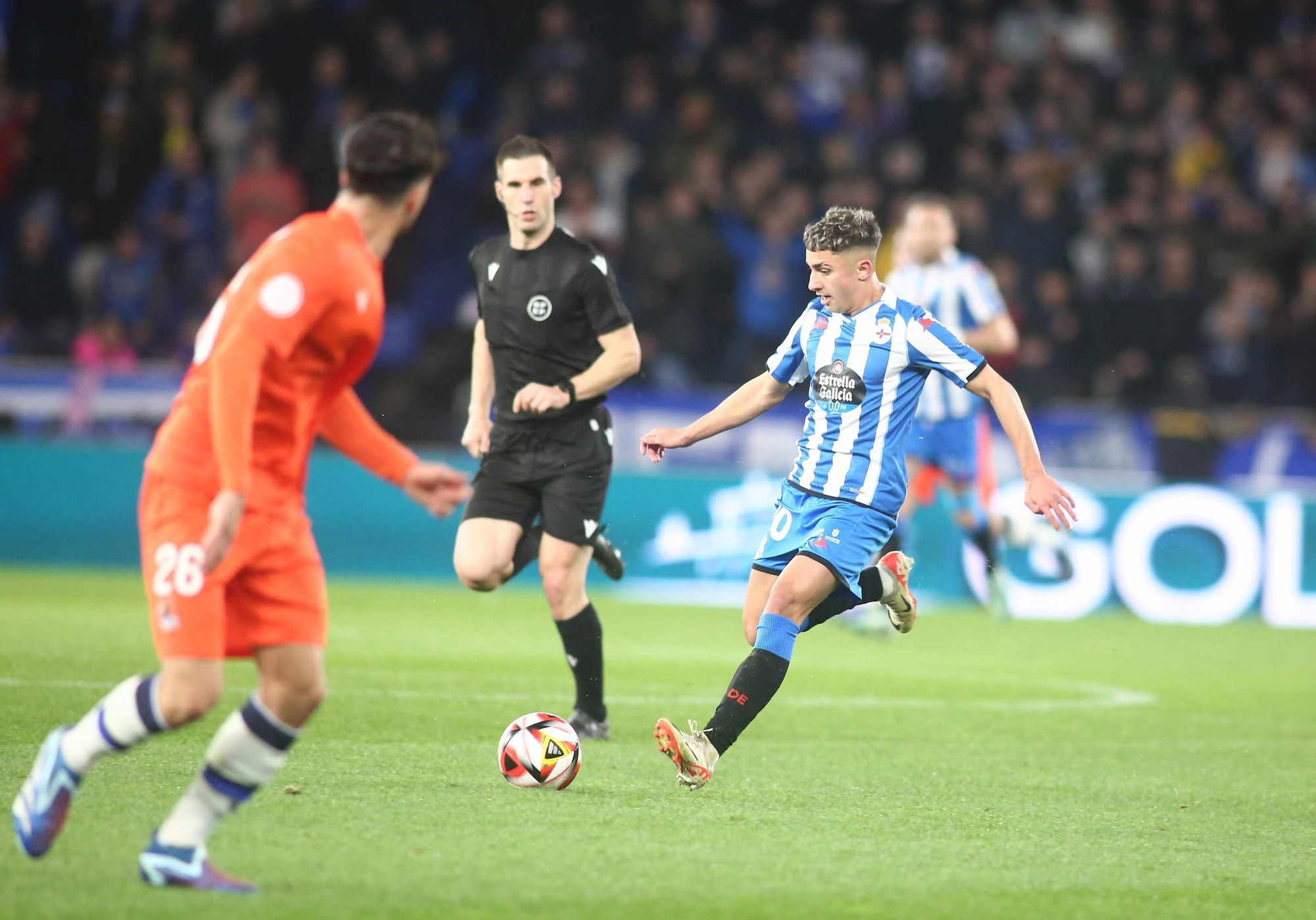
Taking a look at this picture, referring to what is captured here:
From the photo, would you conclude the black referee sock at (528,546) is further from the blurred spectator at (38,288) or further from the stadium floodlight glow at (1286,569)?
the blurred spectator at (38,288)

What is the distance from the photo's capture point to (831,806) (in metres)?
5.80

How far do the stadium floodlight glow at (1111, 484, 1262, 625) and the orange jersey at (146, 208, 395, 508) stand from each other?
10.6m

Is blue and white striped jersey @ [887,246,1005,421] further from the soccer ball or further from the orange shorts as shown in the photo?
the orange shorts

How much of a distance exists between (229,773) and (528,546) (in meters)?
3.12

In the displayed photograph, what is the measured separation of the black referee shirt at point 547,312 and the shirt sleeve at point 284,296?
289 centimetres

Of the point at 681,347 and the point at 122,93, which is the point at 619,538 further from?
the point at 122,93

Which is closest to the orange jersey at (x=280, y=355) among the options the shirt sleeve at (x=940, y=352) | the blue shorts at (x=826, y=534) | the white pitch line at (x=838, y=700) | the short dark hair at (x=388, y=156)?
the short dark hair at (x=388, y=156)

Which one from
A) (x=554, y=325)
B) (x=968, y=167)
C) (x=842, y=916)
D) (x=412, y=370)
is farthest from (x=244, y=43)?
(x=842, y=916)

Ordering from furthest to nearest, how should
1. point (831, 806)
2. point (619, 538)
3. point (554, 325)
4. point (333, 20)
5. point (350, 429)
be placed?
point (333, 20) → point (619, 538) → point (554, 325) → point (831, 806) → point (350, 429)

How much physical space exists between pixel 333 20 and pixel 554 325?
12569 mm

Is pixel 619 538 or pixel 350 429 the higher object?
pixel 350 429

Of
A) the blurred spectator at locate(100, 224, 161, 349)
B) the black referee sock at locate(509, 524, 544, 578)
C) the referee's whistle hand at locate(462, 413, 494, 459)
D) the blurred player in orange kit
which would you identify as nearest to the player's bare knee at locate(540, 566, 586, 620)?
the black referee sock at locate(509, 524, 544, 578)

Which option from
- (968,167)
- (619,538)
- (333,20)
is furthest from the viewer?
(333,20)

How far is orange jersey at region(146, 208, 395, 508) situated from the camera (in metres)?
4.15
